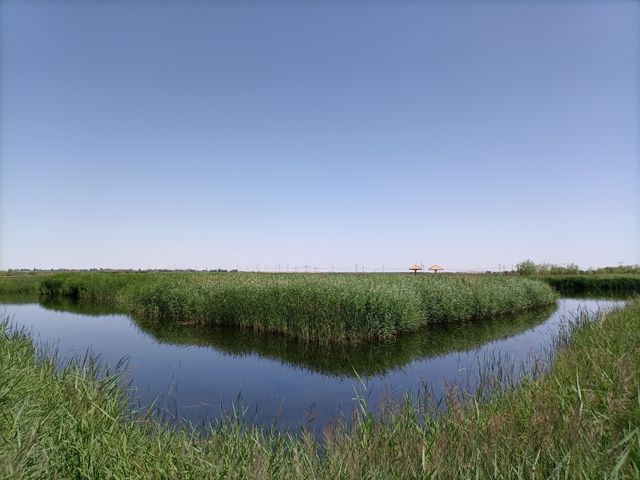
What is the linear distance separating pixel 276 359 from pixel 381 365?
10.8 feet

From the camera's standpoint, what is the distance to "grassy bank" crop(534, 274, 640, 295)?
135 ft

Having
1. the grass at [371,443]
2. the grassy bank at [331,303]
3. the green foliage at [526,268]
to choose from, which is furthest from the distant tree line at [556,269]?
the grass at [371,443]

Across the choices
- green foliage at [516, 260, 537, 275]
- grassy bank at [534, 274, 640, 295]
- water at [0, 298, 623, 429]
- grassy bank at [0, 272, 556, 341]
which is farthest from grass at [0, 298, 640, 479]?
green foliage at [516, 260, 537, 275]

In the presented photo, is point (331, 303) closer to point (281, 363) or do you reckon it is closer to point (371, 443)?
point (281, 363)

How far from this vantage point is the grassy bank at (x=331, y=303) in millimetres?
14820

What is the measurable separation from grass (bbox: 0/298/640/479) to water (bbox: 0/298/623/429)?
4.20ft

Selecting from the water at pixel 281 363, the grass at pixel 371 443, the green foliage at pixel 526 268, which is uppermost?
the green foliage at pixel 526 268

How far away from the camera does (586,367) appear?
19.0 ft

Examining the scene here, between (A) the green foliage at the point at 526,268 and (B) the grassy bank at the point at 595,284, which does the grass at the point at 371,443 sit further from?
(A) the green foliage at the point at 526,268

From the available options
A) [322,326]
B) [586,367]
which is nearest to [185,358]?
[322,326]

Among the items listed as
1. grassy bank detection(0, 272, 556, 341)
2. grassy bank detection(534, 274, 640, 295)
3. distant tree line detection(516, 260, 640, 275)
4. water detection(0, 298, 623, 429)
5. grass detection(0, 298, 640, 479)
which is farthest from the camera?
distant tree line detection(516, 260, 640, 275)

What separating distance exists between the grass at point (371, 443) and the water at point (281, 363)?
1281 mm

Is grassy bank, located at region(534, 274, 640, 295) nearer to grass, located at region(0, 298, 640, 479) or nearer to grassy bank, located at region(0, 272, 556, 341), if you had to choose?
grassy bank, located at region(0, 272, 556, 341)

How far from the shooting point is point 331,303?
1503cm
